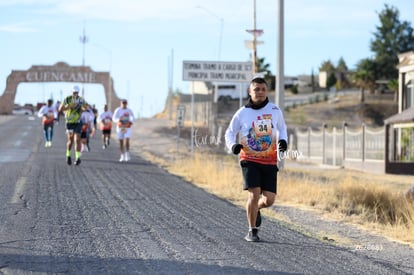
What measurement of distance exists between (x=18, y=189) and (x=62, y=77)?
181ft

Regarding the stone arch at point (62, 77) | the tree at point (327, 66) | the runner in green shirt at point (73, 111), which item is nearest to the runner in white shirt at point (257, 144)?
the runner in green shirt at point (73, 111)

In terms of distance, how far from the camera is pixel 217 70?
23.8 meters

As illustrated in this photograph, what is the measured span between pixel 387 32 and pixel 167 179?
245ft

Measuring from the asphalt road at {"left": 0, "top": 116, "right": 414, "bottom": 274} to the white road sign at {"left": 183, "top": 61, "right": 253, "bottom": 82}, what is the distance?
916 centimetres

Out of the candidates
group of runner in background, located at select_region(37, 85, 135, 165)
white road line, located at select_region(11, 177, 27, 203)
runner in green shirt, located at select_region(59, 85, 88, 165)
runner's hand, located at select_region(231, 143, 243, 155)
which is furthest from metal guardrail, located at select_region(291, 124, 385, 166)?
runner's hand, located at select_region(231, 143, 243, 155)

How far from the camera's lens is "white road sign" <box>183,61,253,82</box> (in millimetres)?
23719

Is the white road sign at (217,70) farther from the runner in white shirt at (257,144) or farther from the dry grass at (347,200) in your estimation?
the runner in white shirt at (257,144)

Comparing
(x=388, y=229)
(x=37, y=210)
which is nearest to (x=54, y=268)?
(x=37, y=210)

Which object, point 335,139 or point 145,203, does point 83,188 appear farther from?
point 335,139

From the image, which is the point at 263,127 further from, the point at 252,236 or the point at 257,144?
the point at 252,236

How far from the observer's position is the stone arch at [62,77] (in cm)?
6444

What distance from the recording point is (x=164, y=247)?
8141 mm

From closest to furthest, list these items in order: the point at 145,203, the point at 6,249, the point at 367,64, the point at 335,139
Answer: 1. the point at 6,249
2. the point at 145,203
3. the point at 335,139
4. the point at 367,64

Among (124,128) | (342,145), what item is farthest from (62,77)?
(124,128)
